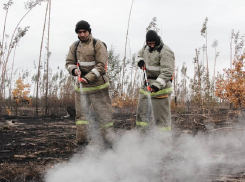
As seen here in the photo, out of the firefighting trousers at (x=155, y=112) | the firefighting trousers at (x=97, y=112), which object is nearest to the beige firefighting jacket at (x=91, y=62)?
the firefighting trousers at (x=97, y=112)

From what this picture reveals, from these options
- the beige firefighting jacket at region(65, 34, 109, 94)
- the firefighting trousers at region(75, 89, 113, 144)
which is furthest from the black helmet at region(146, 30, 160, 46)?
the firefighting trousers at region(75, 89, 113, 144)

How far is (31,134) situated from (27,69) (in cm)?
679

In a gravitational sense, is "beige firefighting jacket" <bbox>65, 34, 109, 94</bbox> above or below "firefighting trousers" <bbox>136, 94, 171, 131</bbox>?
above

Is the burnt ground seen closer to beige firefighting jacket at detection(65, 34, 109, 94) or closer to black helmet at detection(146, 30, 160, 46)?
beige firefighting jacket at detection(65, 34, 109, 94)

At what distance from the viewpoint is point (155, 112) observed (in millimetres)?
A: 4570

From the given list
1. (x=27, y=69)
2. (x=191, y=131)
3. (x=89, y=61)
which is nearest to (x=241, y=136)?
(x=191, y=131)

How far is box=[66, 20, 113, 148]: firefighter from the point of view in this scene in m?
4.68

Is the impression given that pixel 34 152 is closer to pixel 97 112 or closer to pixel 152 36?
pixel 97 112

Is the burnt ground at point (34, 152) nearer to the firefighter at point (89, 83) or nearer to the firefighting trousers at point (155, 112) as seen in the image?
the firefighter at point (89, 83)

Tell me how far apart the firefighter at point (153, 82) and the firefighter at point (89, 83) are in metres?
0.54

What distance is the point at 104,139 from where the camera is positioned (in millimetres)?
4762

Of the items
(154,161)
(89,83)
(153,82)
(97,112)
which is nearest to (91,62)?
(89,83)

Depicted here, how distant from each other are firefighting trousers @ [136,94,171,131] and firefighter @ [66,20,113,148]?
53cm

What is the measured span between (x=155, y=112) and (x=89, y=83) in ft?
3.65
